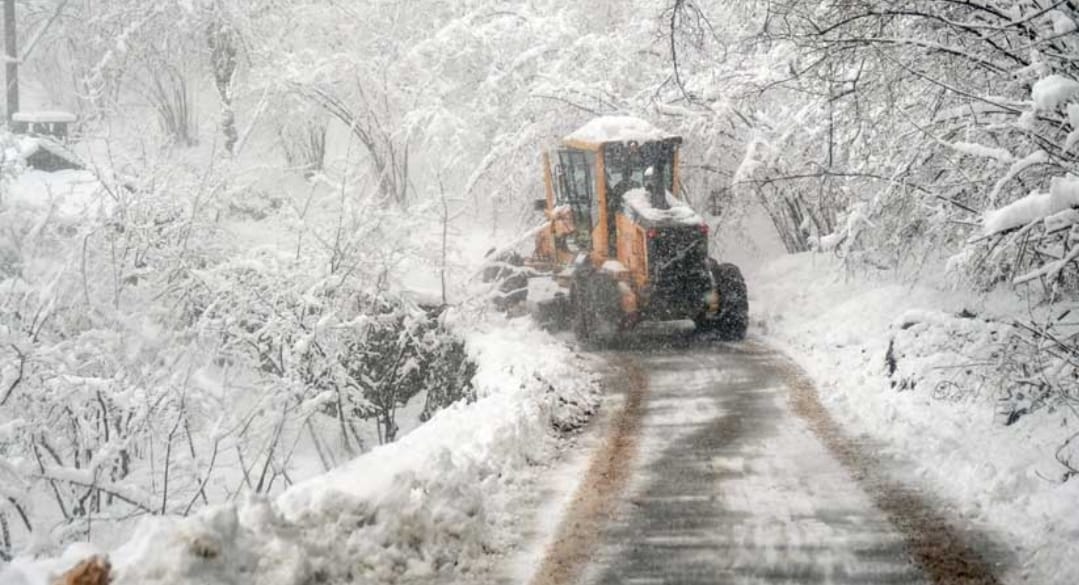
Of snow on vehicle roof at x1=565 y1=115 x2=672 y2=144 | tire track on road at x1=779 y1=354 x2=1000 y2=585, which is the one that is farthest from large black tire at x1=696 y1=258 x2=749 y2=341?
tire track on road at x1=779 y1=354 x2=1000 y2=585

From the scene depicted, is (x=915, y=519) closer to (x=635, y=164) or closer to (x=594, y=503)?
(x=594, y=503)

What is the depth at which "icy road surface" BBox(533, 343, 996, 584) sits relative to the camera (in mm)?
5543

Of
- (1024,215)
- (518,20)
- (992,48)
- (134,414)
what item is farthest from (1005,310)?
(518,20)

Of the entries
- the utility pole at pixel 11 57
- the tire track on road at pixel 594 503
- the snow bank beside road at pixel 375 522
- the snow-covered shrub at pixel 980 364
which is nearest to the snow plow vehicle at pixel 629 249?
the snow-covered shrub at pixel 980 364

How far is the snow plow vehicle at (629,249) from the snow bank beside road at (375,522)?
18.6 feet

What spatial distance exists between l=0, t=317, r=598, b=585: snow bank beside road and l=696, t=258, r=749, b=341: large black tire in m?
6.27

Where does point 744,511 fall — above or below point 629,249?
below

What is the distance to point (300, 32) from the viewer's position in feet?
96.1

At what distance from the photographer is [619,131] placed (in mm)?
15438

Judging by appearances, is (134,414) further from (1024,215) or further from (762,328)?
(762,328)

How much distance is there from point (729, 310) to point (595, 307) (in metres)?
1.98

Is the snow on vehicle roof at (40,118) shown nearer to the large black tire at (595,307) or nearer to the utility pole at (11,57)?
the utility pole at (11,57)

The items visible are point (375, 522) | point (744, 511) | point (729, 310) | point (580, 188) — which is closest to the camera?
point (375, 522)

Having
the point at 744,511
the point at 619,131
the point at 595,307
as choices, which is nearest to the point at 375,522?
the point at 744,511
